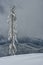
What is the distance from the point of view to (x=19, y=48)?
189 cm

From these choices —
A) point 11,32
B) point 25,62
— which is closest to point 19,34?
point 11,32

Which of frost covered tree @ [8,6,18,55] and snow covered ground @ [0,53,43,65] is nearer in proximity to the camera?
snow covered ground @ [0,53,43,65]

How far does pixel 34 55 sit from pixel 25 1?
2.45ft

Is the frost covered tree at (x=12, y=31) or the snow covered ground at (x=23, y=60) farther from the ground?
the frost covered tree at (x=12, y=31)

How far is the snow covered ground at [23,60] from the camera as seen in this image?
1689mm

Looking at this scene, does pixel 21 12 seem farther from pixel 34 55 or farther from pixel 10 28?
pixel 34 55

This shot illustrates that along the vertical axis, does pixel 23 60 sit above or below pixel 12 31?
below

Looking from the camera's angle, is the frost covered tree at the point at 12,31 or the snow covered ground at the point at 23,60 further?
the frost covered tree at the point at 12,31

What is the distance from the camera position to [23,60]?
1.77 m

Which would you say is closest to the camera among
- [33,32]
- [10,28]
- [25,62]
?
[25,62]

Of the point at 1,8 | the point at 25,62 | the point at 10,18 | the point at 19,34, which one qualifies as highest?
the point at 1,8

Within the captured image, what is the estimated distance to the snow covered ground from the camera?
169 centimetres

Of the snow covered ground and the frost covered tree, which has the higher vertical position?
the frost covered tree

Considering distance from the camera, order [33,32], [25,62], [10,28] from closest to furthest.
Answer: [25,62], [10,28], [33,32]
